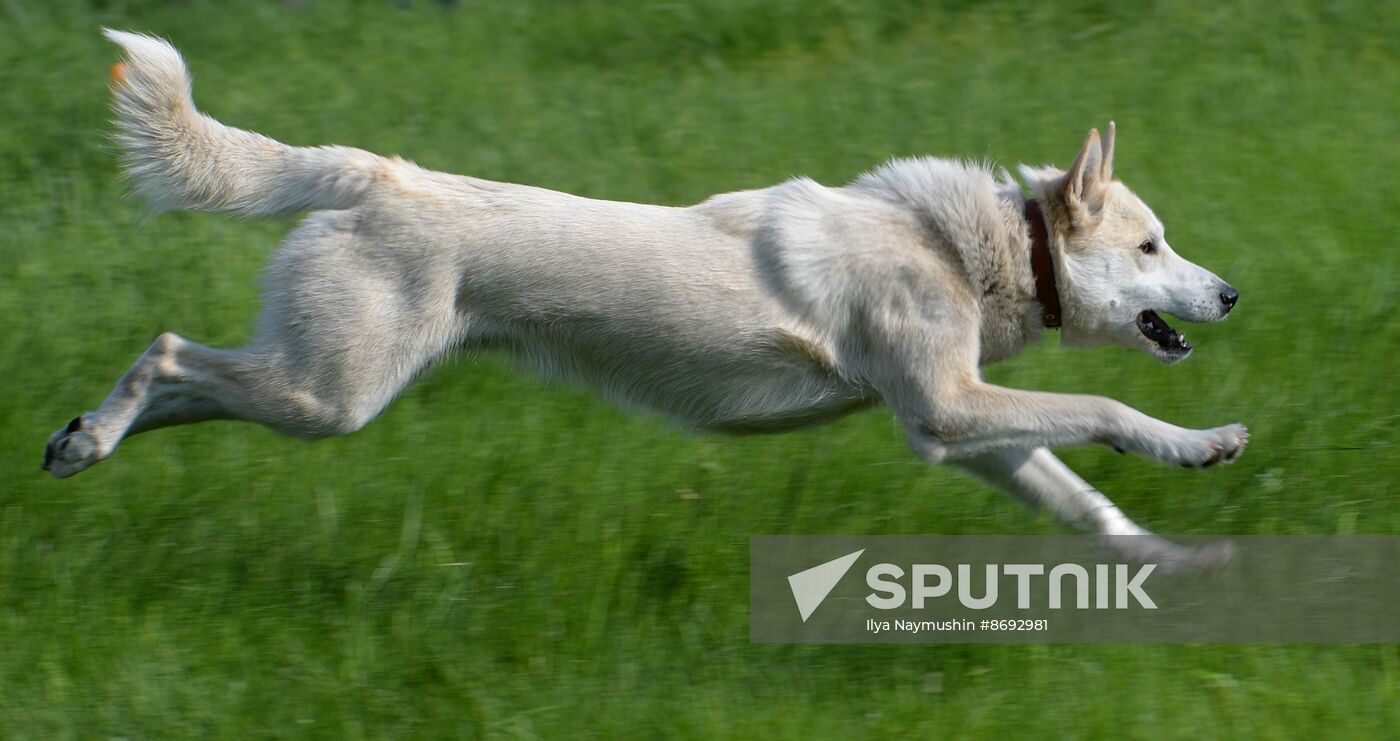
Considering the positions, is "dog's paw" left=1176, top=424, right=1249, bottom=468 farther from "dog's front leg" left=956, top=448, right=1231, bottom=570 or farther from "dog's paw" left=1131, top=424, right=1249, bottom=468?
"dog's front leg" left=956, top=448, right=1231, bottom=570

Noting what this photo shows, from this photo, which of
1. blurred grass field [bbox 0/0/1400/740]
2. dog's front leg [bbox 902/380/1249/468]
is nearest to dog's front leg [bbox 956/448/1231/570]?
blurred grass field [bbox 0/0/1400/740]

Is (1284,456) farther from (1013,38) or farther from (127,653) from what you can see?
(1013,38)

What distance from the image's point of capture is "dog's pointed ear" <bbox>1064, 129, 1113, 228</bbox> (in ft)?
17.5

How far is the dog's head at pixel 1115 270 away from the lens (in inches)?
214

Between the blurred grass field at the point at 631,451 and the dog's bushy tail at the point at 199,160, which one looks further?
the dog's bushy tail at the point at 199,160

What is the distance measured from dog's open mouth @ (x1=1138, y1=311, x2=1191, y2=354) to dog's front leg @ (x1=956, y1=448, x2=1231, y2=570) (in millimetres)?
540

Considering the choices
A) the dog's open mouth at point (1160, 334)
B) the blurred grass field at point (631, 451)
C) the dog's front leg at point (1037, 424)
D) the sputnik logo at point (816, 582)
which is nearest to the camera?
the blurred grass field at point (631, 451)

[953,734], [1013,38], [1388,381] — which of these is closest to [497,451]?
[953,734]

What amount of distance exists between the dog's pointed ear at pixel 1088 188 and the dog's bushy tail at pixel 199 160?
2.30 meters

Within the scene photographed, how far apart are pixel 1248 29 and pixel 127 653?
8.55 m

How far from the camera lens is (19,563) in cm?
570

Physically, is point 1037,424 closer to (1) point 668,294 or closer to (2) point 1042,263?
(2) point 1042,263

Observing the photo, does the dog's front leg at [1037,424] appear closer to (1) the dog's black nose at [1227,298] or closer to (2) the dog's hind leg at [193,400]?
(1) the dog's black nose at [1227,298]

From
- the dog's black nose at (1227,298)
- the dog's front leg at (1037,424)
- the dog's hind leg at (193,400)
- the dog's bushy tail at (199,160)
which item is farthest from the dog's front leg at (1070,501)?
the dog's bushy tail at (199,160)
